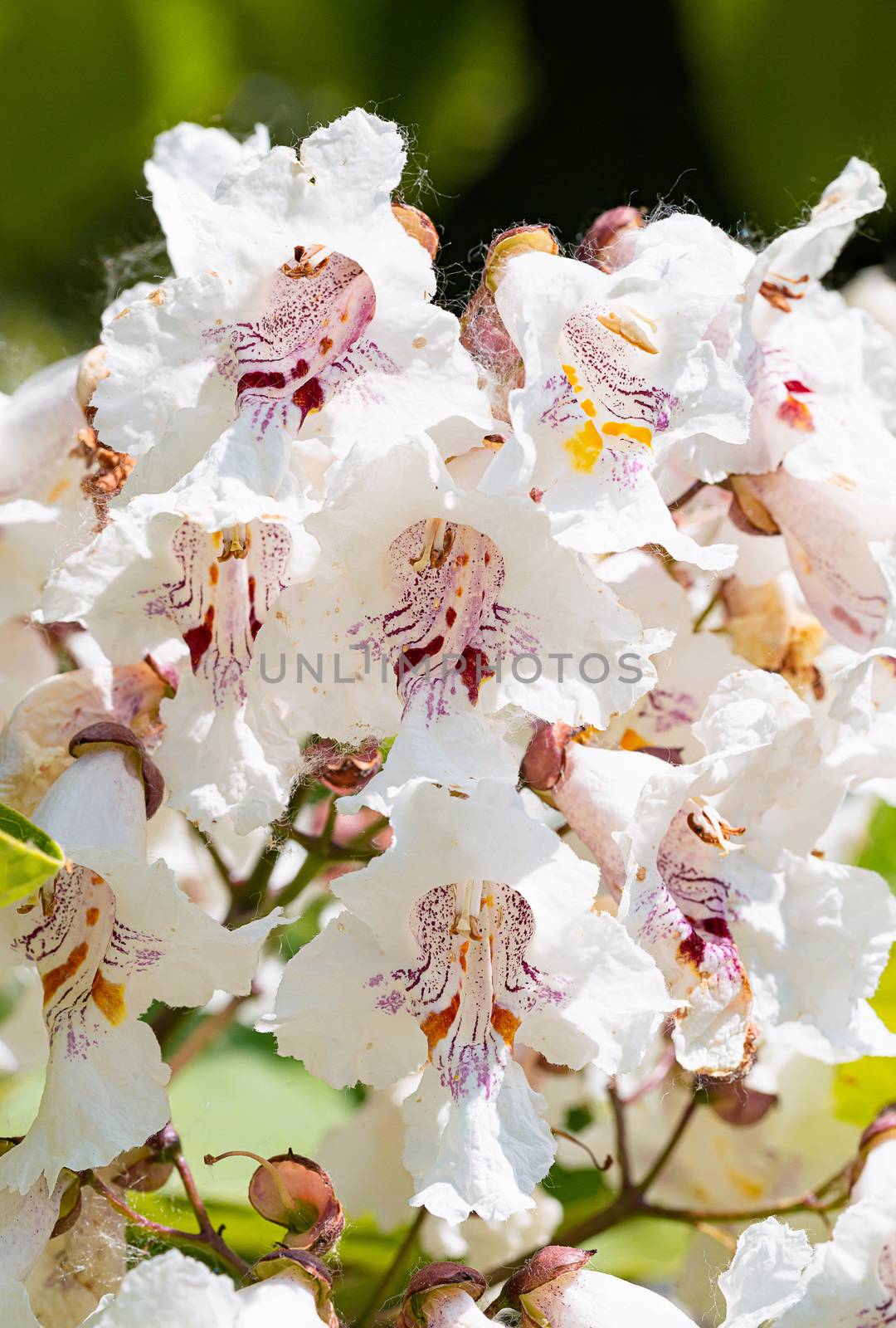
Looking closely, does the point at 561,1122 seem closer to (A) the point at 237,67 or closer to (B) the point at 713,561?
(B) the point at 713,561

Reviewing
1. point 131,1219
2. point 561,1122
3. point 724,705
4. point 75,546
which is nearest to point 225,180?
point 75,546

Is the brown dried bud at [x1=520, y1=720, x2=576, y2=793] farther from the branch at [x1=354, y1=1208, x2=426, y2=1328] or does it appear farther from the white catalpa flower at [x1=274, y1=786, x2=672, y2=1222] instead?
the branch at [x1=354, y1=1208, x2=426, y2=1328]

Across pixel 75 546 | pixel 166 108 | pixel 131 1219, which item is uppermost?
pixel 75 546

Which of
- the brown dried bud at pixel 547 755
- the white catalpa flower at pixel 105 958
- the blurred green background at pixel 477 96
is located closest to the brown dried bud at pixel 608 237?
the brown dried bud at pixel 547 755

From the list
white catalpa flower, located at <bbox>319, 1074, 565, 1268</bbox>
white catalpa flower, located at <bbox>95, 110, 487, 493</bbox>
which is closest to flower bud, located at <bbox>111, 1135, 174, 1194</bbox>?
white catalpa flower, located at <bbox>319, 1074, 565, 1268</bbox>

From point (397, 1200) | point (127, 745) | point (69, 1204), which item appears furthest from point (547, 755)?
point (397, 1200)

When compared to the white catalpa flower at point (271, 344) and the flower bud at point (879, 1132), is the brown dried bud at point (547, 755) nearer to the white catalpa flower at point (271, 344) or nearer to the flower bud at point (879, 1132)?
the white catalpa flower at point (271, 344)

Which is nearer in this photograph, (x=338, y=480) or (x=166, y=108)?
(x=338, y=480)
